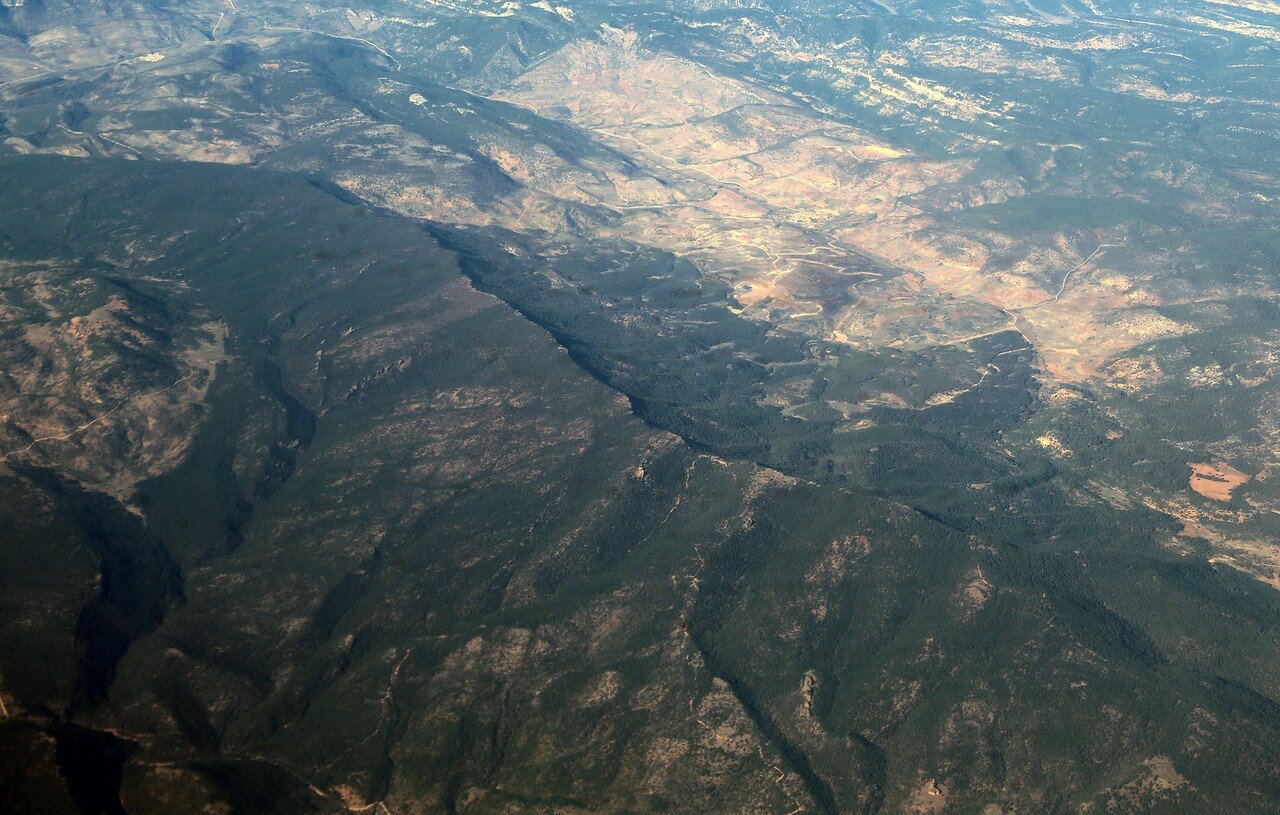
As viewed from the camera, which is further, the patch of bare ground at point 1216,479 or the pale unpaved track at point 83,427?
the patch of bare ground at point 1216,479

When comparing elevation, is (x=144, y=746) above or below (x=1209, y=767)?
below

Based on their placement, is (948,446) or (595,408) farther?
(948,446)

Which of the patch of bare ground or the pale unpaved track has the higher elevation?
the pale unpaved track

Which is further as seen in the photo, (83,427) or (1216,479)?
(1216,479)

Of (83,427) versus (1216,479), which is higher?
(83,427)

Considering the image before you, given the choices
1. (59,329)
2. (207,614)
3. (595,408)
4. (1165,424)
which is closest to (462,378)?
(595,408)

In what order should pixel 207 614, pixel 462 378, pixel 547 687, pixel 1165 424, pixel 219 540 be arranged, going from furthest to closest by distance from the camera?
pixel 1165 424 → pixel 462 378 → pixel 219 540 → pixel 207 614 → pixel 547 687

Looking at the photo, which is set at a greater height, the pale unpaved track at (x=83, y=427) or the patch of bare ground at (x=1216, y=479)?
the pale unpaved track at (x=83, y=427)

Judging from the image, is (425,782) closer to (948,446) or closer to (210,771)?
(210,771)

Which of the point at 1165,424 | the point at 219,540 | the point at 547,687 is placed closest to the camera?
the point at 547,687

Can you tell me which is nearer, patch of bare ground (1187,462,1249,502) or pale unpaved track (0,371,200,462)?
pale unpaved track (0,371,200,462)
